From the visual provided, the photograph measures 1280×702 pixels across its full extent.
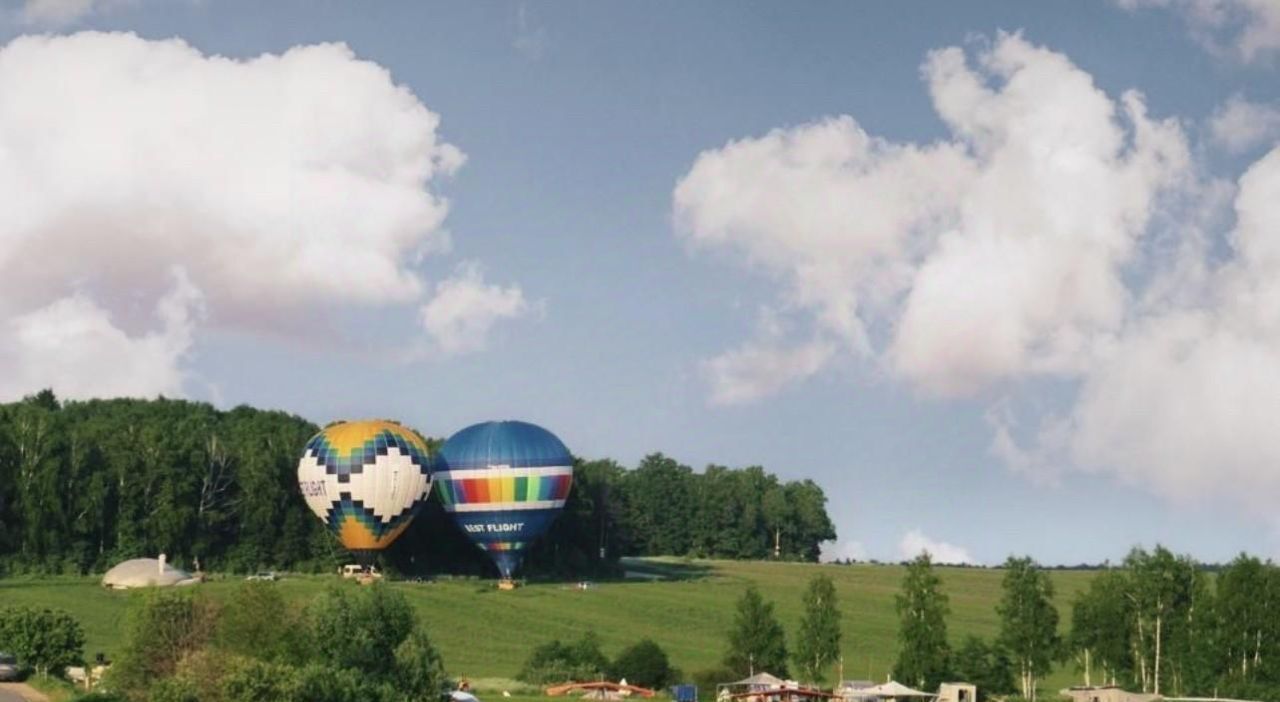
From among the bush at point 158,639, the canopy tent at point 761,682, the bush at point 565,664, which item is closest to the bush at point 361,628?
the bush at point 158,639

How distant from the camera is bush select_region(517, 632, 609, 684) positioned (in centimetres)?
8425

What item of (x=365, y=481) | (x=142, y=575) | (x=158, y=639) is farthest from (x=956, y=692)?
(x=142, y=575)

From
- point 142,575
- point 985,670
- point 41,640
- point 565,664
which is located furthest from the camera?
point 142,575

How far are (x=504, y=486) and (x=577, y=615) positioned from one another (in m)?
16.5

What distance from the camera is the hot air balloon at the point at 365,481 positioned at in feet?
412

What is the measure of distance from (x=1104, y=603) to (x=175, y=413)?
5238 inches

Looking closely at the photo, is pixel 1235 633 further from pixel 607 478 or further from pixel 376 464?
pixel 607 478

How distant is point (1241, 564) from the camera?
3391 inches

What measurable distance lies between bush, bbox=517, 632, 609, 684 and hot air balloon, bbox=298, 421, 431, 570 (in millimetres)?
39862

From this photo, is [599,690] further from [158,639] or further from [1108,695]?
[158,639]

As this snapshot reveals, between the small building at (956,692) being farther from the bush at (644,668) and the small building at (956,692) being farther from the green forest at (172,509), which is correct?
the green forest at (172,509)

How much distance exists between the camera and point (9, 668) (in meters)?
71.0

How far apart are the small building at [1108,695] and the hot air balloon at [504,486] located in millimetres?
54510

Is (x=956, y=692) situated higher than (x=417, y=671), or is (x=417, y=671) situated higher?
(x=417, y=671)
